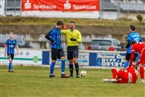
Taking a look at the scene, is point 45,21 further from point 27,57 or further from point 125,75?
point 125,75

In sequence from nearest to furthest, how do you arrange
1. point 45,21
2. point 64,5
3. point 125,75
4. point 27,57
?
point 125,75 < point 27,57 < point 64,5 < point 45,21

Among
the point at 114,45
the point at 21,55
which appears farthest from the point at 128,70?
the point at 114,45

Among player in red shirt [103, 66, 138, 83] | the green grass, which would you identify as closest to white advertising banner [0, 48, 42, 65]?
the green grass

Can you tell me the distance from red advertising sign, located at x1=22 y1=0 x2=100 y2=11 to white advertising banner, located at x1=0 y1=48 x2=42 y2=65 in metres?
9.00

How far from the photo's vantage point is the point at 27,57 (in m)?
37.7

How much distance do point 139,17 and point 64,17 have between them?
299 inches

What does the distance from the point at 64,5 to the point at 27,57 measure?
31.5 feet

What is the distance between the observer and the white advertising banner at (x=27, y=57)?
123ft

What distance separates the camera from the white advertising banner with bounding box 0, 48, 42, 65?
37.4 meters

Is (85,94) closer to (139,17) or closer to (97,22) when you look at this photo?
(97,22)

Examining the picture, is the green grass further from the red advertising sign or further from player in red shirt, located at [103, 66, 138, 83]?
player in red shirt, located at [103, 66, 138, 83]

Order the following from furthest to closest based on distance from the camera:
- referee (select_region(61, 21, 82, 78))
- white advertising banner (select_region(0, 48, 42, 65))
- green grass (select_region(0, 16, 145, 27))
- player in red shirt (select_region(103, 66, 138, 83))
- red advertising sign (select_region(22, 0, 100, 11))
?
green grass (select_region(0, 16, 145, 27)), red advertising sign (select_region(22, 0, 100, 11)), white advertising banner (select_region(0, 48, 42, 65)), referee (select_region(61, 21, 82, 78)), player in red shirt (select_region(103, 66, 138, 83))

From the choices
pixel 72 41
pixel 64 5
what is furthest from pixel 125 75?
pixel 64 5

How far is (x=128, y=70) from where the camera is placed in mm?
19938
